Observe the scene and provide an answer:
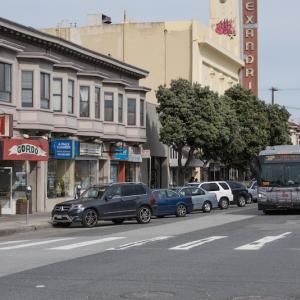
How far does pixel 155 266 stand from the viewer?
40.2 feet

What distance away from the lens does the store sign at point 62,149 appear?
3256 cm

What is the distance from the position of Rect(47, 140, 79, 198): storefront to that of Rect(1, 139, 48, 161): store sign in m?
2.52

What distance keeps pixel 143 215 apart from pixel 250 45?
47074 millimetres

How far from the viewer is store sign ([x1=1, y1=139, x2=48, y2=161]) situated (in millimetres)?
28672

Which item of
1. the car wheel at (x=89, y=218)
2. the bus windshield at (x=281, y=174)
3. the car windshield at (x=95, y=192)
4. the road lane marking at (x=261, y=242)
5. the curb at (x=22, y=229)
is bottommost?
the curb at (x=22, y=229)

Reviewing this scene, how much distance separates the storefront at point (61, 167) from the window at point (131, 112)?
722 cm

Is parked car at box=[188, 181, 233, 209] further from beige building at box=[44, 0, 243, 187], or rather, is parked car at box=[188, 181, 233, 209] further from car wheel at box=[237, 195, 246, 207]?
beige building at box=[44, 0, 243, 187]

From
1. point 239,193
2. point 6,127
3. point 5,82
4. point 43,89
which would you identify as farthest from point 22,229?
point 239,193

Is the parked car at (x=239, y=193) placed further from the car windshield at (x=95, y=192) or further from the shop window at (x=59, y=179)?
the car windshield at (x=95, y=192)

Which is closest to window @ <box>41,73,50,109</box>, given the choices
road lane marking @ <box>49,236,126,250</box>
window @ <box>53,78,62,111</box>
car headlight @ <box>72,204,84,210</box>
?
window @ <box>53,78,62,111</box>

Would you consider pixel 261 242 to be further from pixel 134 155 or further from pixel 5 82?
pixel 134 155

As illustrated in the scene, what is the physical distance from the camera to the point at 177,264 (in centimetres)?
1253

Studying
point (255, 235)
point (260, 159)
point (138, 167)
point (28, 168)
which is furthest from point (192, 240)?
point (138, 167)

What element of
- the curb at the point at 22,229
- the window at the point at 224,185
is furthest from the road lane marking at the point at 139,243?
the window at the point at 224,185
